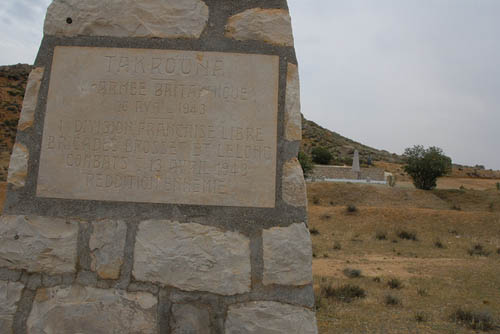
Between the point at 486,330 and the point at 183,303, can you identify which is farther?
the point at 486,330

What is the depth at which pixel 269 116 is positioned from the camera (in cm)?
251

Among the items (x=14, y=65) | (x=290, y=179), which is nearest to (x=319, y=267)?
(x=290, y=179)

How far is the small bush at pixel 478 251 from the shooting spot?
10641mm

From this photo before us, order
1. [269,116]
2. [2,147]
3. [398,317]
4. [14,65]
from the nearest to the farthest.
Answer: [269,116] → [398,317] → [2,147] → [14,65]

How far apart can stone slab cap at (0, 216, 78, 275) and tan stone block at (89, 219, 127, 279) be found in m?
0.14

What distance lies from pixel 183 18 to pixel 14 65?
5660cm

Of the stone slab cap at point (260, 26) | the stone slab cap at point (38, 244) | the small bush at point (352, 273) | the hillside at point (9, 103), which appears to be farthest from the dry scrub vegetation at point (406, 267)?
the hillside at point (9, 103)

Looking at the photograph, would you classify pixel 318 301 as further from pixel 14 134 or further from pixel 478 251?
pixel 14 134

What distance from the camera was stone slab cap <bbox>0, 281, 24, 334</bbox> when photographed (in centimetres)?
237

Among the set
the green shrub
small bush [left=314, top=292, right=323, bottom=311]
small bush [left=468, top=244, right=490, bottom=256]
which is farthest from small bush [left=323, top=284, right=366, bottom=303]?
the green shrub

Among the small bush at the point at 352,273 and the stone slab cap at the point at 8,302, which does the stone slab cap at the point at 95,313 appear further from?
the small bush at the point at 352,273

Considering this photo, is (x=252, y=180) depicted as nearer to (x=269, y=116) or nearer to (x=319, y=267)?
(x=269, y=116)

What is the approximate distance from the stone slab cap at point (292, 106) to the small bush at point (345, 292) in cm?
480

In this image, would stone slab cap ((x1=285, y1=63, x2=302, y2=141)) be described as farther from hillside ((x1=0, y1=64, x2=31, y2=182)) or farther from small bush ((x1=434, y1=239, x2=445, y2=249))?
hillside ((x1=0, y1=64, x2=31, y2=182))
